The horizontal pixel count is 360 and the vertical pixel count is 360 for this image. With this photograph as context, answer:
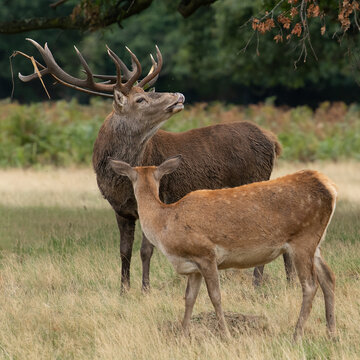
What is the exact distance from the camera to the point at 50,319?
6.25m

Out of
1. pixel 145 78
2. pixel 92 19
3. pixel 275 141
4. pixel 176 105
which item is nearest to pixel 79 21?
pixel 92 19

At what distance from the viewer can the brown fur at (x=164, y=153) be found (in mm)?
7562

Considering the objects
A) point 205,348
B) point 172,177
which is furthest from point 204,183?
point 205,348

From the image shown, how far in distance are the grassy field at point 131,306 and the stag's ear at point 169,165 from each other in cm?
116

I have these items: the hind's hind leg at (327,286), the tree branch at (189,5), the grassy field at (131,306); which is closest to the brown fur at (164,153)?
the grassy field at (131,306)

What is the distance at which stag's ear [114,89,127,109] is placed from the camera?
294 inches

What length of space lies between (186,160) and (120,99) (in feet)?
3.43

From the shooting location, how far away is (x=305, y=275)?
546cm

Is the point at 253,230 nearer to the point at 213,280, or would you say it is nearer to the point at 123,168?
the point at 213,280

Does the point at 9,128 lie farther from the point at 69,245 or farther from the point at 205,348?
the point at 205,348

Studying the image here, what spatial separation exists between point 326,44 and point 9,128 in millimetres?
7777

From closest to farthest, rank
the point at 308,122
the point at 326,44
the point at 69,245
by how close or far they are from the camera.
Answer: the point at 69,245 → the point at 326,44 → the point at 308,122

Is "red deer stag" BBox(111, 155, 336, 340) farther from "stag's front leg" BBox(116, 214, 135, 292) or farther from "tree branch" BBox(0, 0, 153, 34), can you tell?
"tree branch" BBox(0, 0, 153, 34)

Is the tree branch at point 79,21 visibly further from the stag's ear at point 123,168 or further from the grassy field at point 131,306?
the stag's ear at point 123,168
